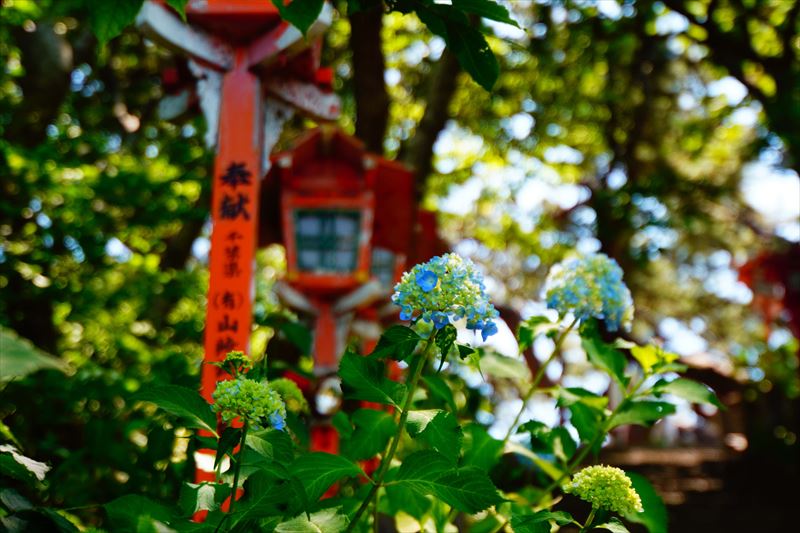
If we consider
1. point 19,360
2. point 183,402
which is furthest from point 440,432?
point 19,360

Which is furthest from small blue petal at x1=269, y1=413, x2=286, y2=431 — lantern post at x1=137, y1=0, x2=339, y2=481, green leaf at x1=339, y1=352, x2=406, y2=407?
lantern post at x1=137, y1=0, x2=339, y2=481

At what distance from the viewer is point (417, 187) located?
15.9ft

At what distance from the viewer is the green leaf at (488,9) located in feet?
3.69

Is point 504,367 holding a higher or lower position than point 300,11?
lower

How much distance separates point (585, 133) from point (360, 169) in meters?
6.53

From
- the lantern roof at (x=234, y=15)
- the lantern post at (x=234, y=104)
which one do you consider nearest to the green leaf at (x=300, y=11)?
the lantern post at (x=234, y=104)

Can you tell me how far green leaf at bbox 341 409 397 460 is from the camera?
60.0 inches

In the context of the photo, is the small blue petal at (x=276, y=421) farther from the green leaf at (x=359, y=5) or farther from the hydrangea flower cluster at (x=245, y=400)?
the green leaf at (x=359, y=5)

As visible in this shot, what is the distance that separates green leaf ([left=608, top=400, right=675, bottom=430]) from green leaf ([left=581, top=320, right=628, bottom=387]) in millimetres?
79

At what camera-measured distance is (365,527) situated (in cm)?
149

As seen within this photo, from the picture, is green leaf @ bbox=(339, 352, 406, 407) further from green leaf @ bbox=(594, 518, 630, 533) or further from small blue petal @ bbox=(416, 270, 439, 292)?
green leaf @ bbox=(594, 518, 630, 533)

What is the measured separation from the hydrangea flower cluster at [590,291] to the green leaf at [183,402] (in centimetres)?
96

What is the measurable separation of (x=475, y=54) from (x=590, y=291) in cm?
80

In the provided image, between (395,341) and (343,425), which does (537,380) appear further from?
(395,341)
